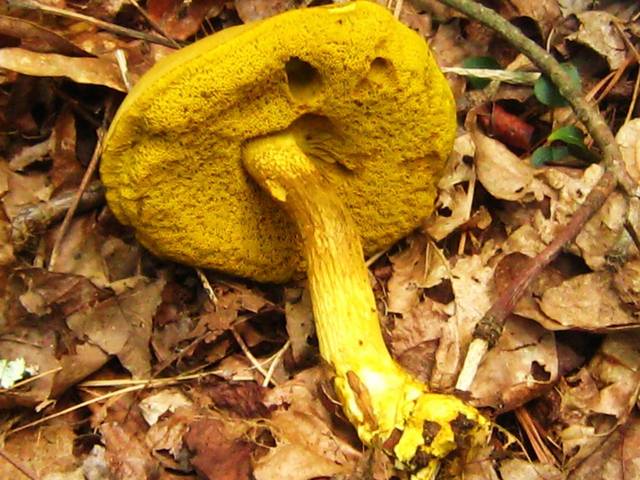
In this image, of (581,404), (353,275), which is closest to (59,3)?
(353,275)

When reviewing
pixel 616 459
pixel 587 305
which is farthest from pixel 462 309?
pixel 616 459

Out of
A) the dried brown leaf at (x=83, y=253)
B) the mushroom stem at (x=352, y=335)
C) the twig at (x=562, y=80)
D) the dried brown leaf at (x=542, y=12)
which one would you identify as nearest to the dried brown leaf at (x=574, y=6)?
the dried brown leaf at (x=542, y=12)

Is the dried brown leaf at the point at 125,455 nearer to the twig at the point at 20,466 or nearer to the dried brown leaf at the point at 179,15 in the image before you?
the twig at the point at 20,466

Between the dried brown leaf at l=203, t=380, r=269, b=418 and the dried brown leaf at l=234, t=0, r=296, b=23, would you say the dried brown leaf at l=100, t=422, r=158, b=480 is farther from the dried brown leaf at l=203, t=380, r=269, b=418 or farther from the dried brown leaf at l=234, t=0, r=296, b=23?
the dried brown leaf at l=234, t=0, r=296, b=23

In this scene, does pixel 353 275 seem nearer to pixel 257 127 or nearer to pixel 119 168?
pixel 257 127

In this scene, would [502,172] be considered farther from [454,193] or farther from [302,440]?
[302,440]

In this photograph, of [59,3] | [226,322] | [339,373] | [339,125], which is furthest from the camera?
[59,3]
